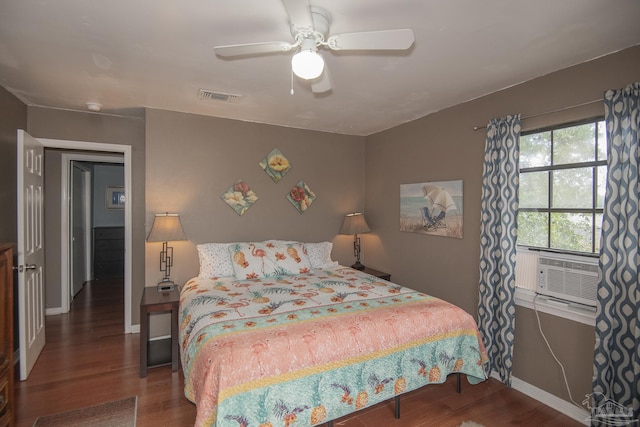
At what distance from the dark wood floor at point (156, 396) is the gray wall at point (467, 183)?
35cm

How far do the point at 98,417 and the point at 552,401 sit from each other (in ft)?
10.8

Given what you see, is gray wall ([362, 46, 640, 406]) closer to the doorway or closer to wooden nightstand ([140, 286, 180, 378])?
wooden nightstand ([140, 286, 180, 378])

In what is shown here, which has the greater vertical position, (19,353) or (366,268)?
(366,268)

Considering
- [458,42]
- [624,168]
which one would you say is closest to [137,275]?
[458,42]

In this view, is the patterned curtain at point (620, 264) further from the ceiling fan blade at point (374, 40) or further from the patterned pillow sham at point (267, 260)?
the patterned pillow sham at point (267, 260)

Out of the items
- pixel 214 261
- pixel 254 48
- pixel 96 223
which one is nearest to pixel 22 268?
pixel 214 261

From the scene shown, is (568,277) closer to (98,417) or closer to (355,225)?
(355,225)

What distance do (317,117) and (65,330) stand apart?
12.6 feet

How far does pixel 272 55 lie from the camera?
2135mm

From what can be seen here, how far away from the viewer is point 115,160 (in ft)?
14.3

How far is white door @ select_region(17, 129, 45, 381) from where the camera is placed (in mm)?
2561

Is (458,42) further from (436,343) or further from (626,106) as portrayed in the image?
(436,343)

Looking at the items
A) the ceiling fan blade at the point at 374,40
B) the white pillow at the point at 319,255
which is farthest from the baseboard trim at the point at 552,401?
the ceiling fan blade at the point at 374,40

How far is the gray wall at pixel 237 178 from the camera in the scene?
3348 millimetres
